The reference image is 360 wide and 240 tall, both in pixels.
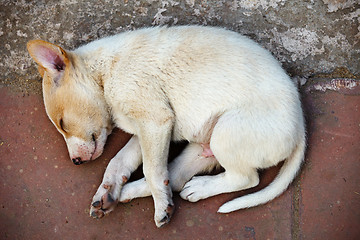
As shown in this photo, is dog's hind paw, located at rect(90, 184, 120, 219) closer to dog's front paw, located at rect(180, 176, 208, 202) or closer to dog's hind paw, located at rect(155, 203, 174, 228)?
dog's hind paw, located at rect(155, 203, 174, 228)

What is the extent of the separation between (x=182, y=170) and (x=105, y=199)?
0.61 meters

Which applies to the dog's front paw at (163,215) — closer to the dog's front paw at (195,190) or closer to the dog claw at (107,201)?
the dog's front paw at (195,190)

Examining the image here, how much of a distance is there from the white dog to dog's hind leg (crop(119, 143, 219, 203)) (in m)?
0.01

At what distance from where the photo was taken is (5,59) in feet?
11.7

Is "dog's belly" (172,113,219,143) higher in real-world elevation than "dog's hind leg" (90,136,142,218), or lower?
higher

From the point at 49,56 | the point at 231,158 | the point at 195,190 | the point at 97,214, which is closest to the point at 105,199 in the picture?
the point at 97,214

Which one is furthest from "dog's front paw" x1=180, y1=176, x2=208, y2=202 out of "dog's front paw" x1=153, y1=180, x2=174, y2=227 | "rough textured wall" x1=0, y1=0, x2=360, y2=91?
"rough textured wall" x1=0, y1=0, x2=360, y2=91

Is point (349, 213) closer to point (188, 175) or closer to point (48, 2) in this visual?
point (188, 175)

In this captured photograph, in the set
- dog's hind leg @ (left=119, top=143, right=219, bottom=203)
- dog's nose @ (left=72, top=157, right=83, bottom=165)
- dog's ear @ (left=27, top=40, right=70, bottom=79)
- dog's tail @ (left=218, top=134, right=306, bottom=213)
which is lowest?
dog's tail @ (left=218, top=134, right=306, bottom=213)

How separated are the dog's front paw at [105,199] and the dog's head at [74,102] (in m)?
0.29

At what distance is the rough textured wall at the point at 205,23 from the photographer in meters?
3.43

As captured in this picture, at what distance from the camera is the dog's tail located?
2.88 m

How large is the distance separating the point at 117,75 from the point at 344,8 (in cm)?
207

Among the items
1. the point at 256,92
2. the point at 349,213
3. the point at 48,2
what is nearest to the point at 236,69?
the point at 256,92
